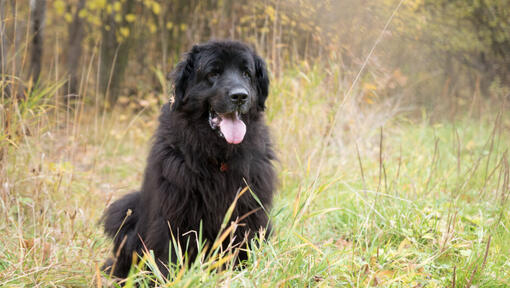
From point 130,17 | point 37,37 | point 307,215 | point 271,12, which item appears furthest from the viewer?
point 130,17

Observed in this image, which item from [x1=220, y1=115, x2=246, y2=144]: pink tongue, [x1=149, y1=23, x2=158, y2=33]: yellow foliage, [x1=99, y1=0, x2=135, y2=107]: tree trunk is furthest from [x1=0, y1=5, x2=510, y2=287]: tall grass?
[x1=149, y1=23, x2=158, y2=33]: yellow foliage

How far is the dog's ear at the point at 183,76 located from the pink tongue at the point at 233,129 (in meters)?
0.36

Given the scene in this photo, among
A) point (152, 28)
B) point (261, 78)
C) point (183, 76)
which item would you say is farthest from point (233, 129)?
point (152, 28)

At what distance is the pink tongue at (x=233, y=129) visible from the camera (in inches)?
106

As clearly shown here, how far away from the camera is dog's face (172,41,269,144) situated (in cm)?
275

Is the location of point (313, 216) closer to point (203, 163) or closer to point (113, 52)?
point (203, 163)

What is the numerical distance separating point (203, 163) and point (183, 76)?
2.30 ft

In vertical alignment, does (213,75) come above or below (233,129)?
above

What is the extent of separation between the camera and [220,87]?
2814 mm

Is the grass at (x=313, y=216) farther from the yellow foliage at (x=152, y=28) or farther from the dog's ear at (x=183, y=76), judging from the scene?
the yellow foliage at (x=152, y=28)

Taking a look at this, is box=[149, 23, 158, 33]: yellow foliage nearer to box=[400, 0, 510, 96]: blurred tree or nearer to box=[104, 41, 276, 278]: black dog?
box=[400, 0, 510, 96]: blurred tree

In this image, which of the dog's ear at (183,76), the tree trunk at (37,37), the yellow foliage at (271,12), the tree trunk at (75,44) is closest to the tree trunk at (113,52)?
the tree trunk at (75,44)

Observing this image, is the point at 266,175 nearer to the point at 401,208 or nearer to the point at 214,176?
the point at 214,176

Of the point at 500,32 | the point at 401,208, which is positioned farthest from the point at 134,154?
the point at 500,32
